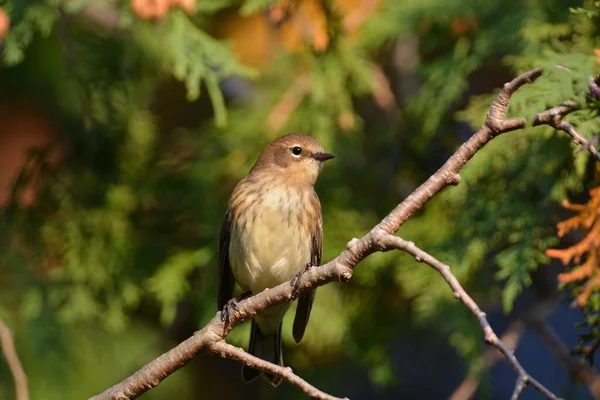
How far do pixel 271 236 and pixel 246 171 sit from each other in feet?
2.93

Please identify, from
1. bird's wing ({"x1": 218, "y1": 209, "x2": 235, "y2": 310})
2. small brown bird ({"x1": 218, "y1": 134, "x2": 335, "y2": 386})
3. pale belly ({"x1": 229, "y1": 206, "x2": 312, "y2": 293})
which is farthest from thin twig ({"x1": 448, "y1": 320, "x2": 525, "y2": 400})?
bird's wing ({"x1": 218, "y1": 209, "x2": 235, "y2": 310})

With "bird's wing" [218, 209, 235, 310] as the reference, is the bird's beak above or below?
above

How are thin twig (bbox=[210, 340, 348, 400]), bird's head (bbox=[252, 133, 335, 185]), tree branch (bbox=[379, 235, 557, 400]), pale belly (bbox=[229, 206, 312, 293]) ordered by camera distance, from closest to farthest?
tree branch (bbox=[379, 235, 557, 400]) → thin twig (bbox=[210, 340, 348, 400]) → pale belly (bbox=[229, 206, 312, 293]) → bird's head (bbox=[252, 133, 335, 185])

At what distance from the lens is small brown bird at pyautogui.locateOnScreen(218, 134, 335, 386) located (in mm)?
4367

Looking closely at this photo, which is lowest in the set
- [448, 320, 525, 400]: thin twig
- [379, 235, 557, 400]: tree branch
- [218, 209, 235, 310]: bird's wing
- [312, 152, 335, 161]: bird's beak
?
[448, 320, 525, 400]: thin twig

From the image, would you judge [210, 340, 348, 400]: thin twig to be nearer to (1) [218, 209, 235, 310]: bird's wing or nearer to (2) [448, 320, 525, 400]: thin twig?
(1) [218, 209, 235, 310]: bird's wing

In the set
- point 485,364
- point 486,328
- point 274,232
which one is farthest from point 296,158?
point 486,328

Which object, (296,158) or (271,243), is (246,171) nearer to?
(296,158)

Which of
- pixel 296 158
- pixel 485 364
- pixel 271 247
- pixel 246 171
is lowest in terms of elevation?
pixel 485 364

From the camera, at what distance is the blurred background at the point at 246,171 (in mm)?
4438

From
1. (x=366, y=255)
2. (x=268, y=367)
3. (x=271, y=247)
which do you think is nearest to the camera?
(x=366, y=255)

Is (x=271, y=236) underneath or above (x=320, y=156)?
underneath

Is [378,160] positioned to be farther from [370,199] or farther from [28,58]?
[28,58]

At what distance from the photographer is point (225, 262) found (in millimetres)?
4551
